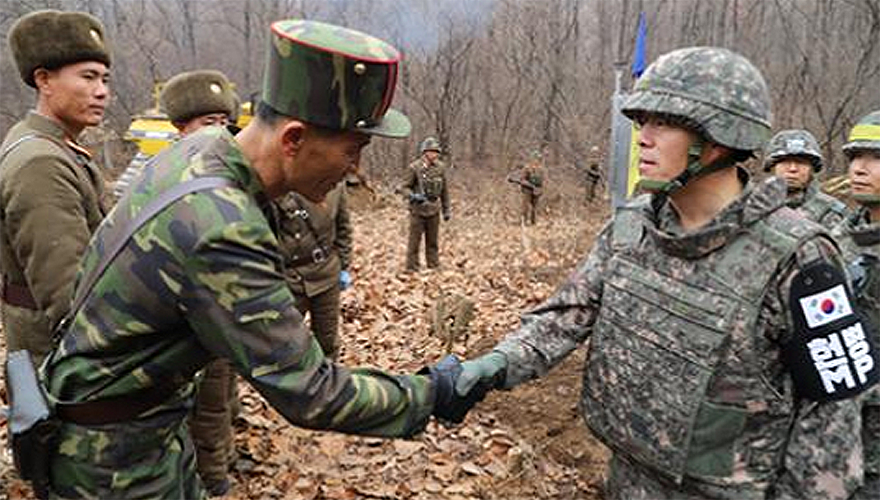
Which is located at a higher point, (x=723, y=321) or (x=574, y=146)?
(x=723, y=321)

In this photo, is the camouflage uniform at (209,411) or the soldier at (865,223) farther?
the camouflage uniform at (209,411)

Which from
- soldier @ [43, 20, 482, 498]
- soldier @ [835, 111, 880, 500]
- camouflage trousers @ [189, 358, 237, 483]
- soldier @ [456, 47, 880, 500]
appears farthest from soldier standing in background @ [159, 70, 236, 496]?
soldier @ [835, 111, 880, 500]

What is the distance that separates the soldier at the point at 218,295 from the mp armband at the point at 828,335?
1.19m

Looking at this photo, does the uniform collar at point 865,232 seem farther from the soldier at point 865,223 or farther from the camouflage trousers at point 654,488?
the camouflage trousers at point 654,488

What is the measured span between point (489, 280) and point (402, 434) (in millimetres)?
7532

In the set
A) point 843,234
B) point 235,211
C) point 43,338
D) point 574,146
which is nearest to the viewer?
point 235,211

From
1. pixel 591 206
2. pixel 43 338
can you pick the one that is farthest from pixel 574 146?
pixel 43 338

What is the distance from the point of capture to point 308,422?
6.25 feet

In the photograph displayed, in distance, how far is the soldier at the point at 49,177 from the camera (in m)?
2.70

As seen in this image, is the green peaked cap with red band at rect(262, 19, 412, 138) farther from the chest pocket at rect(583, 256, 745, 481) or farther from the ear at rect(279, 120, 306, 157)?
the chest pocket at rect(583, 256, 745, 481)

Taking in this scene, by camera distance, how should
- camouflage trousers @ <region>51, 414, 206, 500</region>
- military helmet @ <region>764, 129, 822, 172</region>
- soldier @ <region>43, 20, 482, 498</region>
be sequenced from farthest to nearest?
military helmet @ <region>764, 129, 822, 172</region> < camouflage trousers @ <region>51, 414, 206, 500</region> < soldier @ <region>43, 20, 482, 498</region>

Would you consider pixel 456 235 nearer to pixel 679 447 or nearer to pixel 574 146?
pixel 574 146

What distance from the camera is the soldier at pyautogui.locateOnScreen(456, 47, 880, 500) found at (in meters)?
1.92

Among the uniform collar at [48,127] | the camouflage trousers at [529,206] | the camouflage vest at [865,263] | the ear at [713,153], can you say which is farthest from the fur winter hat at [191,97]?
the camouflage trousers at [529,206]
